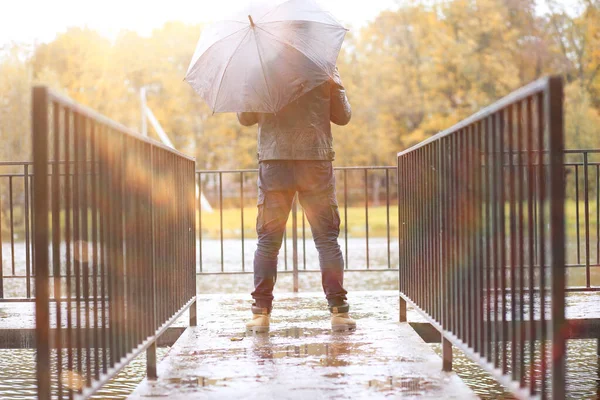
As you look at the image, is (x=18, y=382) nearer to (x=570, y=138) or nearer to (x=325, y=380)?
(x=325, y=380)

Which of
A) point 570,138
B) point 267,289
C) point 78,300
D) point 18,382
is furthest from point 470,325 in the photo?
point 570,138

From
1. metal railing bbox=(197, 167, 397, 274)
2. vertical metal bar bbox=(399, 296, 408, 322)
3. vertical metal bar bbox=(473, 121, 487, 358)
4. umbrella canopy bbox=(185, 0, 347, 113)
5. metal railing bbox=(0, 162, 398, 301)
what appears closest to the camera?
vertical metal bar bbox=(473, 121, 487, 358)

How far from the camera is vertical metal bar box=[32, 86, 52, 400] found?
98.5 inches

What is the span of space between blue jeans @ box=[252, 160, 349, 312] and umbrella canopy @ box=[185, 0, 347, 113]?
0.46m

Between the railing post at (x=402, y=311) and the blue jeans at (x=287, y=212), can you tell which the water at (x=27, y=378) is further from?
the railing post at (x=402, y=311)

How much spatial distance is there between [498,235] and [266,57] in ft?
7.22

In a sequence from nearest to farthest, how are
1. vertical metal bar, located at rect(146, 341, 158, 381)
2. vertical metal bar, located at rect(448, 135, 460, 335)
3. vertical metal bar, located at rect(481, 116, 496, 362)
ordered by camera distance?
1. vertical metal bar, located at rect(481, 116, 496, 362)
2. vertical metal bar, located at rect(448, 135, 460, 335)
3. vertical metal bar, located at rect(146, 341, 158, 381)

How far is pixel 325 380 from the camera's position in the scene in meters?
3.79

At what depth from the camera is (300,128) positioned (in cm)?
490

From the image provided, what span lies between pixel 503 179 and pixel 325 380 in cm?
135

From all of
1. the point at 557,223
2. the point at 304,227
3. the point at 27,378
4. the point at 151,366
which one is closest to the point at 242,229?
the point at 304,227

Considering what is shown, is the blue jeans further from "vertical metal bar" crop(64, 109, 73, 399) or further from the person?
"vertical metal bar" crop(64, 109, 73, 399)

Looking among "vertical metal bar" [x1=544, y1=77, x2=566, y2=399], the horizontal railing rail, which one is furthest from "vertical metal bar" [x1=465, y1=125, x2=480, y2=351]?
"vertical metal bar" [x1=544, y1=77, x2=566, y2=399]

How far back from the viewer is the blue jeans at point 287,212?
16.3 feet
